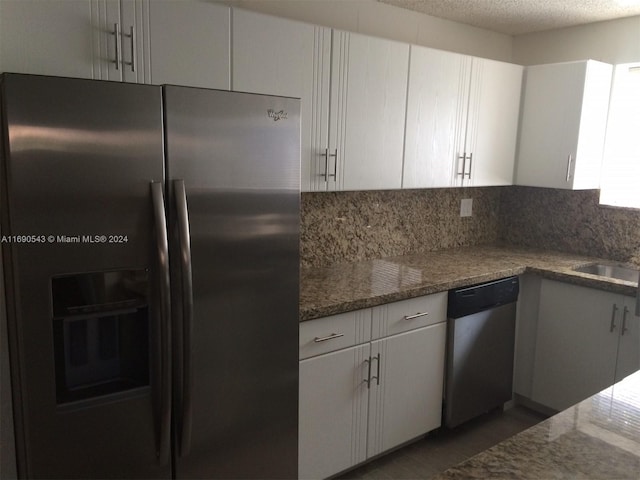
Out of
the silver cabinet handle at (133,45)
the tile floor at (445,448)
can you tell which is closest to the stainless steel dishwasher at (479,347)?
the tile floor at (445,448)

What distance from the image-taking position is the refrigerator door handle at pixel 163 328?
1.55 m

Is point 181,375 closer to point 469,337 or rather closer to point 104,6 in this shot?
point 104,6

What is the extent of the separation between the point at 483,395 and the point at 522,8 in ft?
7.20

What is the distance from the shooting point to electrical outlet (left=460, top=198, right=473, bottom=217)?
350cm

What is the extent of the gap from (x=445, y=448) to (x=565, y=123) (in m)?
2.01

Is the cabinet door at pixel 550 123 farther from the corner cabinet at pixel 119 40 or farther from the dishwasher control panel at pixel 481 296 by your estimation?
the corner cabinet at pixel 119 40

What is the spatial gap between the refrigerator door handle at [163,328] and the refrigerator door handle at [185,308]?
46 millimetres

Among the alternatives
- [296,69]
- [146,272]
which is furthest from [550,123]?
[146,272]

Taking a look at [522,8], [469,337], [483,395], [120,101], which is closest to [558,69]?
[522,8]

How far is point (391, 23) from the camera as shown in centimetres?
291

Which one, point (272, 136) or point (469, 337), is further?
point (469, 337)

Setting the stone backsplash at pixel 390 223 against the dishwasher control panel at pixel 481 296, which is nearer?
the dishwasher control panel at pixel 481 296

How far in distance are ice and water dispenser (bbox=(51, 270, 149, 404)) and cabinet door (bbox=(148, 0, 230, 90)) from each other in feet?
2.50

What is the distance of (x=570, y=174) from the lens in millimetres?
3070
